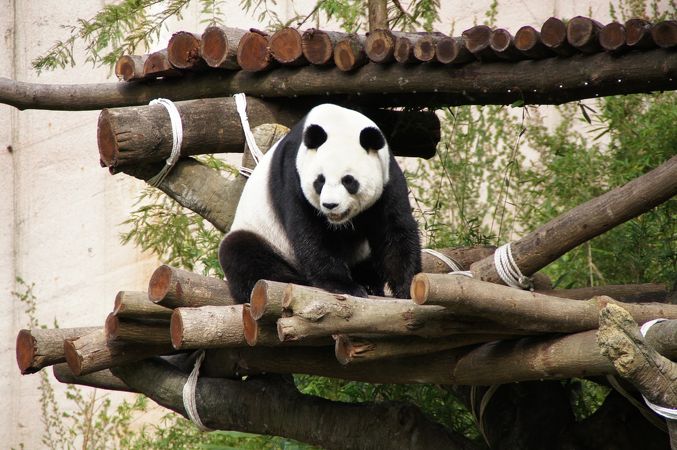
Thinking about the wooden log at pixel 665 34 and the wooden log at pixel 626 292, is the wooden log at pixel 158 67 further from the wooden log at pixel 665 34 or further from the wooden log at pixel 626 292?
the wooden log at pixel 665 34

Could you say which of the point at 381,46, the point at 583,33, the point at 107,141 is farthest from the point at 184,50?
the point at 583,33

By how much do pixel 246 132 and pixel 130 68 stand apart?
0.70 metres

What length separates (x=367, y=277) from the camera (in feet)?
14.6

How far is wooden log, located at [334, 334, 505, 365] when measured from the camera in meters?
3.34

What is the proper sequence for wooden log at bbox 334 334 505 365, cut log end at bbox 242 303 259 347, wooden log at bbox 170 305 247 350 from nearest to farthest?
wooden log at bbox 334 334 505 365
cut log end at bbox 242 303 259 347
wooden log at bbox 170 305 247 350

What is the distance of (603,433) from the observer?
4273mm

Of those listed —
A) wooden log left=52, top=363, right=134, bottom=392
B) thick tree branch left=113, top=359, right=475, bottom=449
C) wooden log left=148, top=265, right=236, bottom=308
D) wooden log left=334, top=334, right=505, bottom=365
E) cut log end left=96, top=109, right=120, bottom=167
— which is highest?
cut log end left=96, top=109, right=120, bottom=167

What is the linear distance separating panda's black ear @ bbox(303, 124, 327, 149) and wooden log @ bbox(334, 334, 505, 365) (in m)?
0.87

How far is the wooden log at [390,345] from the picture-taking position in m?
3.34

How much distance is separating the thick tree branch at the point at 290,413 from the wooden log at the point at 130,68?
136 centimetres

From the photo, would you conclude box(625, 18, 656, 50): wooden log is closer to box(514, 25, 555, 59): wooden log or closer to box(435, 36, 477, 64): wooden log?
box(514, 25, 555, 59): wooden log

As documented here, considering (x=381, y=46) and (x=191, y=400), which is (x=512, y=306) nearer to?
(x=381, y=46)

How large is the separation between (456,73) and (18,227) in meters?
6.25

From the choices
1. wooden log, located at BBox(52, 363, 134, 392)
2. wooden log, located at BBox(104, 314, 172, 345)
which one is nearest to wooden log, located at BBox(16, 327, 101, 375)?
wooden log, located at BBox(104, 314, 172, 345)
